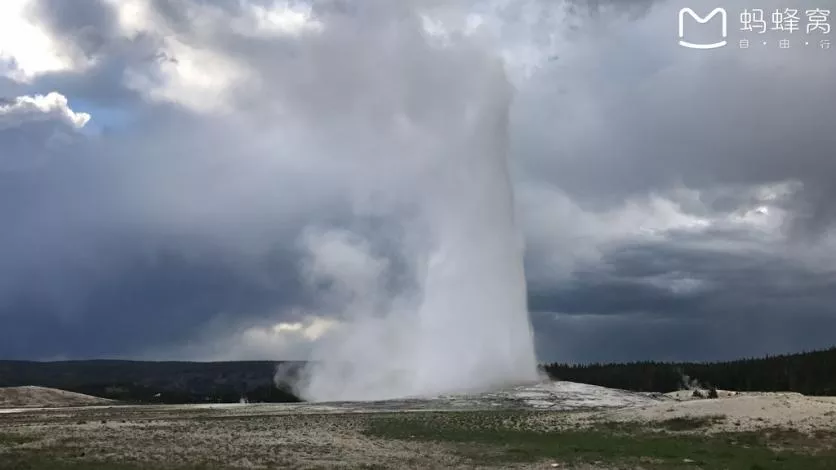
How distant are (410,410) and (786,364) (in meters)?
94.0

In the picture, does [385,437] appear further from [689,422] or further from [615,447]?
[689,422]

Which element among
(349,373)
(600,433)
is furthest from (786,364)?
(600,433)

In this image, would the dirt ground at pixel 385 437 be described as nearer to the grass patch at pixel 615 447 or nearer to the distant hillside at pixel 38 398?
the grass patch at pixel 615 447

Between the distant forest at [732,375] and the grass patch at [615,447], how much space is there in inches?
2689

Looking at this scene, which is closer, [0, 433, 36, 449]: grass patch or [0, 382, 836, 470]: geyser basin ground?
[0, 382, 836, 470]: geyser basin ground

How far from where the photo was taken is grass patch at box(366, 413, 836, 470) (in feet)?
89.7

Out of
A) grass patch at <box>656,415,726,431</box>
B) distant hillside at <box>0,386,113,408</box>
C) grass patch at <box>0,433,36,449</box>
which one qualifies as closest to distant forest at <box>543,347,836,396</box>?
distant hillside at <box>0,386,113,408</box>

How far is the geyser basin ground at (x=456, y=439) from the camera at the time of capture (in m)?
27.8

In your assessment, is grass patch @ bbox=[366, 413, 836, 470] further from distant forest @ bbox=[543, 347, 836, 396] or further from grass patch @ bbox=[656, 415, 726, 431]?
distant forest @ bbox=[543, 347, 836, 396]

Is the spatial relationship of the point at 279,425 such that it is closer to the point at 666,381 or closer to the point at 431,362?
the point at 431,362

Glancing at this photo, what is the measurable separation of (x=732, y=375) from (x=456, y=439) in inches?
4114

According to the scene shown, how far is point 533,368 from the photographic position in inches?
3361

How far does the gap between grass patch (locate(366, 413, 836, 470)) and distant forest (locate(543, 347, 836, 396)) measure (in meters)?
68.3

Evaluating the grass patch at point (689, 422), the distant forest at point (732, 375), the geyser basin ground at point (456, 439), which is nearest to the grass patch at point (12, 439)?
the geyser basin ground at point (456, 439)
